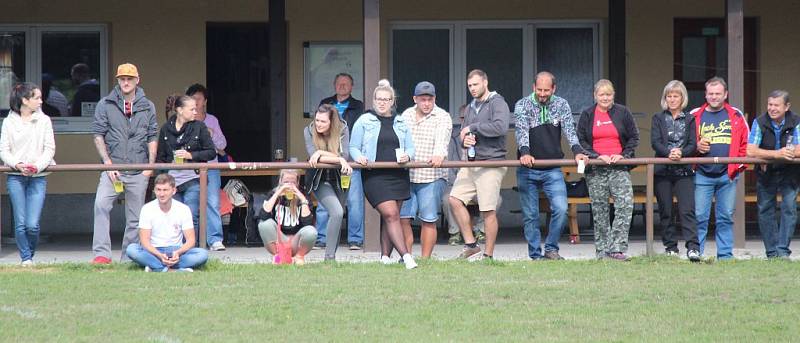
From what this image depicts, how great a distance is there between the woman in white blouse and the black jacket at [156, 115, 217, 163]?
43.7 inches

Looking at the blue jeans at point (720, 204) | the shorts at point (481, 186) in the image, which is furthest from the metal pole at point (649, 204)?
the shorts at point (481, 186)

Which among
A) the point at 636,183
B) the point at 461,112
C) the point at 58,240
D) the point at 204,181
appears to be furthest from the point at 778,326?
the point at 58,240

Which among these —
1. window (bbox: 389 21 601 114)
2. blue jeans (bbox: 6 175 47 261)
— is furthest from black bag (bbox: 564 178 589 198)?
blue jeans (bbox: 6 175 47 261)

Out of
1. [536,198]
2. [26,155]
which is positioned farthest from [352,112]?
[26,155]

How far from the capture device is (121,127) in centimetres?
1268

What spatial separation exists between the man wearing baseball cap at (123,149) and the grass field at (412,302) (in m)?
0.62

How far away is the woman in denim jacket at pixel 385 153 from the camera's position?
472 inches

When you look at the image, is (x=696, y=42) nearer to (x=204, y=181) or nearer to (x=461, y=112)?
(x=461, y=112)

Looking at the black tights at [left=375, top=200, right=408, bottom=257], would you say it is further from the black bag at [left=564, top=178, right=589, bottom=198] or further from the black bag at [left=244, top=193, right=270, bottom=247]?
the black bag at [left=564, top=178, right=589, bottom=198]

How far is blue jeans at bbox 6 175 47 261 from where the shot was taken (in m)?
12.2

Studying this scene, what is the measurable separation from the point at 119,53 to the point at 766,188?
768 cm

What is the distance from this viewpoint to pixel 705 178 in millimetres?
12461

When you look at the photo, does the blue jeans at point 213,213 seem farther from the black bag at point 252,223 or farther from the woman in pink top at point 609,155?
the woman in pink top at point 609,155

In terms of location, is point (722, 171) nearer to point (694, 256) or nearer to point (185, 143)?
point (694, 256)
